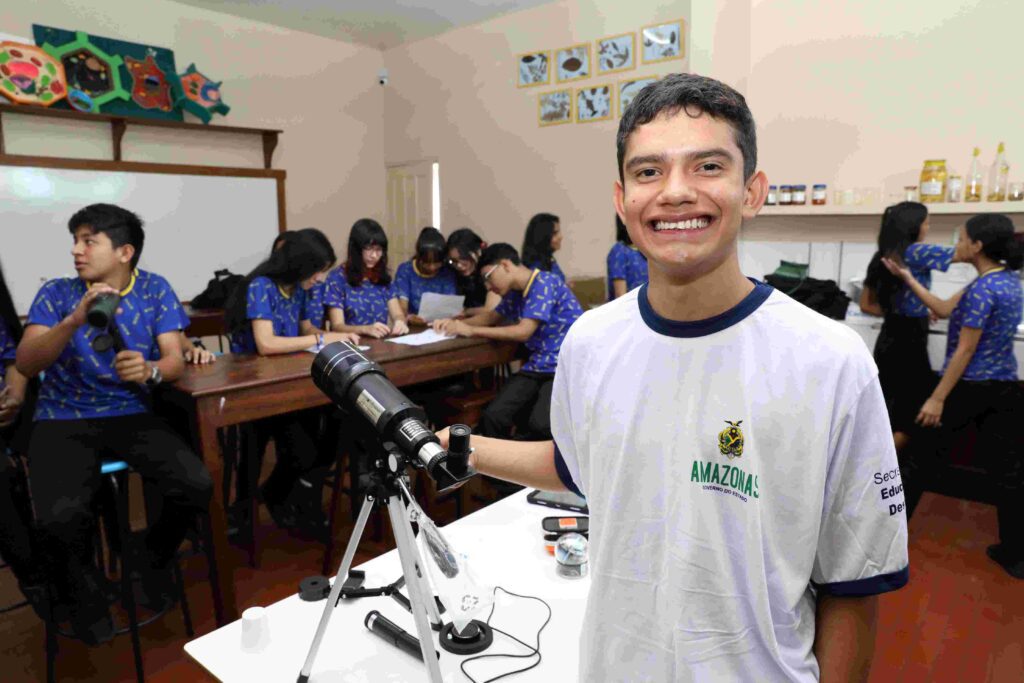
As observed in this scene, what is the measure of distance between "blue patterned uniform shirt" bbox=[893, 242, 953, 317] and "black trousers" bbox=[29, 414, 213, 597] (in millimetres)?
3087

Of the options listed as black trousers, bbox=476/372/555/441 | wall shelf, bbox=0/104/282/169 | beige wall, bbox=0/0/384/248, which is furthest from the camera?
beige wall, bbox=0/0/384/248

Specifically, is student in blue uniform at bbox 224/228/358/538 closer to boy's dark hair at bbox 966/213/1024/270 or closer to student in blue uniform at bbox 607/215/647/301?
student in blue uniform at bbox 607/215/647/301

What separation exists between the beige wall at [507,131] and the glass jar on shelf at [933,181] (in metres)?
1.77

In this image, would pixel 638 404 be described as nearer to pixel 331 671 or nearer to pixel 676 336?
pixel 676 336

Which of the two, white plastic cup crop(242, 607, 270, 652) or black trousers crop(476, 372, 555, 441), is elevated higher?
white plastic cup crop(242, 607, 270, 652)

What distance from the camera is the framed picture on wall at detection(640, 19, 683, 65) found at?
4.51m

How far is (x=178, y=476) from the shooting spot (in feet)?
6.75

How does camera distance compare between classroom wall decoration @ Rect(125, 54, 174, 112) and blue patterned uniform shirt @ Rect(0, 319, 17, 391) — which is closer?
blue patterned uniform shirt @ Rect(0, 319, 17, 391)

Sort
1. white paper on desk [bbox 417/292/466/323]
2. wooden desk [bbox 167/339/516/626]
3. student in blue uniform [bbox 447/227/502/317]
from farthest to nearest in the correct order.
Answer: student in blue uniform [bbox 447/227/502/317], white paper on desk [bbox 417/292/466/323], wooden desk [bbox 167/339/516/626]

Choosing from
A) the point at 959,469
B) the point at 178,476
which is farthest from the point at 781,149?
the point at 178,476

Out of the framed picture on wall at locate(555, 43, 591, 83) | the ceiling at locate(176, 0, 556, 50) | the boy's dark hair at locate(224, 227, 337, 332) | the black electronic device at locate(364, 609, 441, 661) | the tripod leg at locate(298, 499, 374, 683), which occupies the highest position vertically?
the ceiling at locate(176, 0, 556, 50)

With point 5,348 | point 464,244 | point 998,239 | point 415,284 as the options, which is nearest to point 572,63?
point 464,244

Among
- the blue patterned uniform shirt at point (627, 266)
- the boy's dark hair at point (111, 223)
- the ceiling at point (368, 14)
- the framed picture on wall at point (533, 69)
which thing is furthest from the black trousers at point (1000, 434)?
the ceiling at point (368, 14)

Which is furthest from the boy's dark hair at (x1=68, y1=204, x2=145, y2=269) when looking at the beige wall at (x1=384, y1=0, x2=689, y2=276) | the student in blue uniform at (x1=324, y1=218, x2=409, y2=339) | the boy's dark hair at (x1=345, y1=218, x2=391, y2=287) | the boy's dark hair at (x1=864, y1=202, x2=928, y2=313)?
the beige wall at (x1=384, y1=0, x2=689, y2=276)
